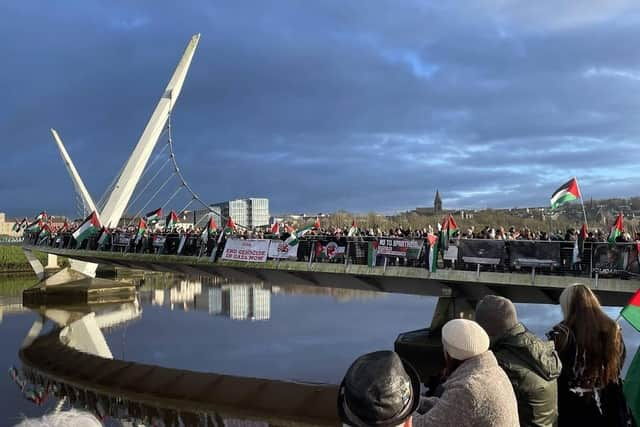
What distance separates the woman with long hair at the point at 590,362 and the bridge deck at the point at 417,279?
1062 cm

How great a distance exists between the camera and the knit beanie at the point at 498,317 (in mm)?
3439

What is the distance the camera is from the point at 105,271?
229 feet

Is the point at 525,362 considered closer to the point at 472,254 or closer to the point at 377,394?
the point at 377,394

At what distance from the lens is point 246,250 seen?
20.3 metres

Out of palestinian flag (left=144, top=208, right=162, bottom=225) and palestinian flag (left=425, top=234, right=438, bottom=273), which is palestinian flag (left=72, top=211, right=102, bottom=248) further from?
palestinian flag (left=425, top=234, right=438, bottom=273)

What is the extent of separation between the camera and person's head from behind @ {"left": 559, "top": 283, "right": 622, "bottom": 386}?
3.71 metres

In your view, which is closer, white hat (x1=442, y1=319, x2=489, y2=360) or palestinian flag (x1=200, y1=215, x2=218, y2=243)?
white hat (x1=442, y1=319, x2=489, y2=360)

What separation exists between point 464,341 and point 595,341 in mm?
1439

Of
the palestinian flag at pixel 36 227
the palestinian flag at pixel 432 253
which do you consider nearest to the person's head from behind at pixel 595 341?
the palestinian flag at pixel 432 253

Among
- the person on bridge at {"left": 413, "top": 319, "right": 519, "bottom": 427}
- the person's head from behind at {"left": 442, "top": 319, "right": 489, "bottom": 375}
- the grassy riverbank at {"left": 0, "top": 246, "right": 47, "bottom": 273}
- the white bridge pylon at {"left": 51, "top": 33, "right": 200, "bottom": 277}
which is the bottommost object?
the grassy riverbank at {"left": 0, "top": 246, "right": 47, "bottom": 273}

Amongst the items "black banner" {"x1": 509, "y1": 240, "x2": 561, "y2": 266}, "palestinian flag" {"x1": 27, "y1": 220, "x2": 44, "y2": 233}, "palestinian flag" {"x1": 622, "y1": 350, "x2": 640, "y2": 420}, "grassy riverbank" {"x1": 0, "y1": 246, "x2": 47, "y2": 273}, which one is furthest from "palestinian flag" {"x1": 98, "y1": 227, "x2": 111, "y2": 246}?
"grassy riverbank" {"x1": 0, "y1": 246, "x2": 47, "y2": 273}

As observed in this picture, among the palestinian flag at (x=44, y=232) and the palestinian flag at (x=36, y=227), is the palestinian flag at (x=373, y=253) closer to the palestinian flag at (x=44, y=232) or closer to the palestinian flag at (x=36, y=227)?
the palestinian flag at (x=44, y=232)

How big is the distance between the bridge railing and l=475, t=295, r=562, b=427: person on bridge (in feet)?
36.8

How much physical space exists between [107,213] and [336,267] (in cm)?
2751
